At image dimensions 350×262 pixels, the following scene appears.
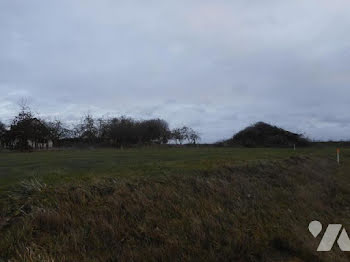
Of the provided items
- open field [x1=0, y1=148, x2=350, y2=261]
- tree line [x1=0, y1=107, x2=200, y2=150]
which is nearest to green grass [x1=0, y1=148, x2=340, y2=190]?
open field [x1=0, y1=148, x2=350, y2=261]

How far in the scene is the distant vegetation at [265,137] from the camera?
2420 inches

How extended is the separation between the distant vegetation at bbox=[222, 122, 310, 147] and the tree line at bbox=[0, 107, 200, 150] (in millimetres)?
20258

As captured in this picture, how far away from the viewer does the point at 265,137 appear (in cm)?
6331

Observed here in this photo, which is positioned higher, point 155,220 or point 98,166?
point 98,166

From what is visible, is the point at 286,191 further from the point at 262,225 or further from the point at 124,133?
the point at 124,133

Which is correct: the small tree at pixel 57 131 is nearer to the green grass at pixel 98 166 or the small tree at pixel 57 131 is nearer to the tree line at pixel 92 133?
the tree line at pixel 92 133

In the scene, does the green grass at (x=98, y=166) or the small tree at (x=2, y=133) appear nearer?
the green grass at (x=98, y=166)

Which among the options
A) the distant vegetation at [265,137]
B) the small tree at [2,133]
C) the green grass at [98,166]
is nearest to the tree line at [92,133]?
the small tree at [2,133]

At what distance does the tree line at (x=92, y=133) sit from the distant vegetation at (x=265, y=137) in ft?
66.5

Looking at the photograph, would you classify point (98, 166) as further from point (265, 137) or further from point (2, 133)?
point (2, 133)

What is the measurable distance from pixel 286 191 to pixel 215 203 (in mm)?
4148
